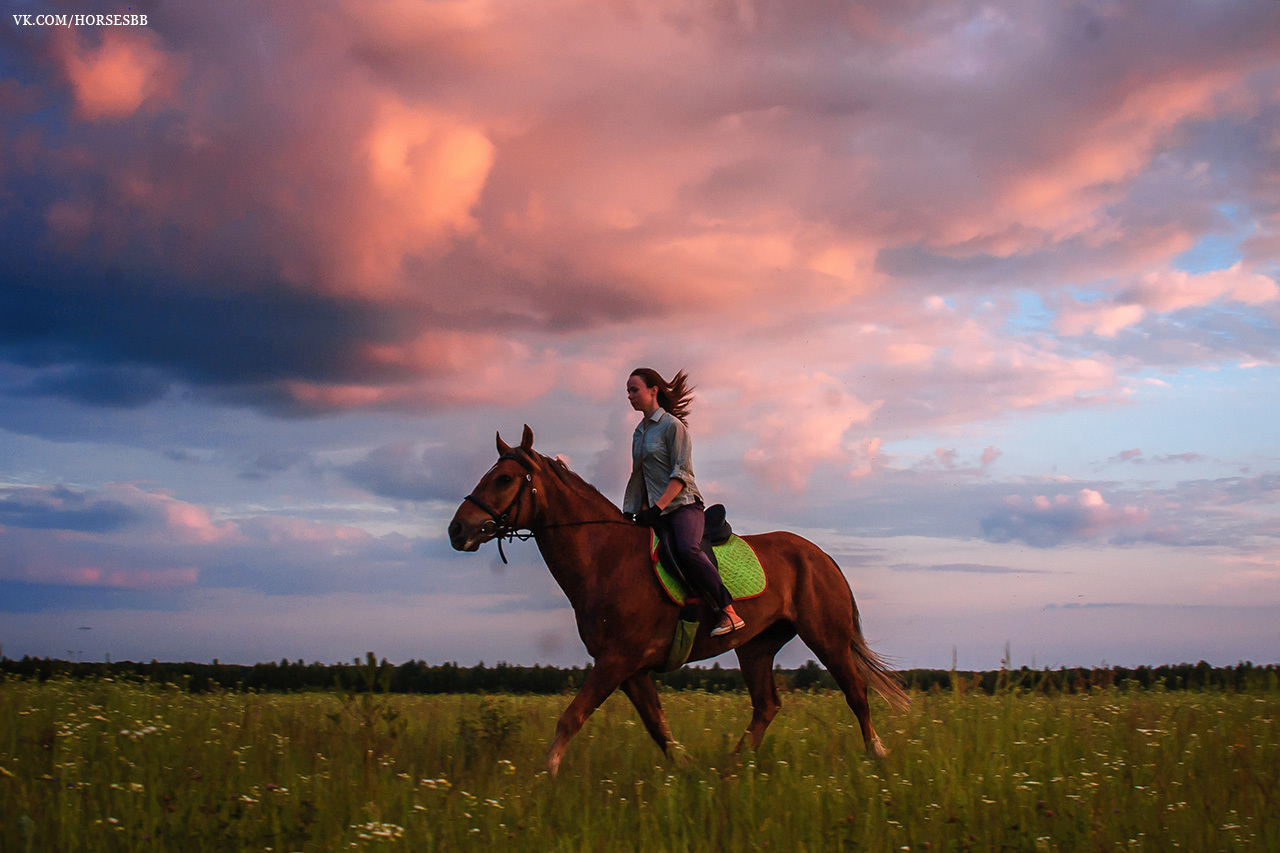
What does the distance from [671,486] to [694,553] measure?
2.07ft

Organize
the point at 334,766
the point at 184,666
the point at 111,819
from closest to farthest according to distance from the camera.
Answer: the point at 111,819 → the point at 334,766 → the point at 184,666

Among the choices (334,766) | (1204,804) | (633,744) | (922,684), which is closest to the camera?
(1204,804)

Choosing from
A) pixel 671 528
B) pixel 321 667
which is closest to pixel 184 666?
pixel 321 667

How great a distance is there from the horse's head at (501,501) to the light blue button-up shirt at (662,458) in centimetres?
102

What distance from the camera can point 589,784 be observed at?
625cm

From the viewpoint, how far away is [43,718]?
7.10 meters

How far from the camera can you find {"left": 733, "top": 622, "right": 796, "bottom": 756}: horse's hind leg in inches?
338

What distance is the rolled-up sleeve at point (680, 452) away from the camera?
26.0 ft

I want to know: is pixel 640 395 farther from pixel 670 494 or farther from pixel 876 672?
pixel 876 672

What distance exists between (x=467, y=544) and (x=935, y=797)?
→ 407cm

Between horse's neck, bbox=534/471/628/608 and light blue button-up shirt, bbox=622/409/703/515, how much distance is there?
1.62 feet

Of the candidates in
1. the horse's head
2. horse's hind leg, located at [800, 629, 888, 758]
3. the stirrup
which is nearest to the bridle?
the horse's head

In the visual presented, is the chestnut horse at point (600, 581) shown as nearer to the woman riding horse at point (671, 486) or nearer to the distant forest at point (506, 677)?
the woman riding horse at point (671, 486)

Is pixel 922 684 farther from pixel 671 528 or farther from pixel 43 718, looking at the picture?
pixel 43 718
